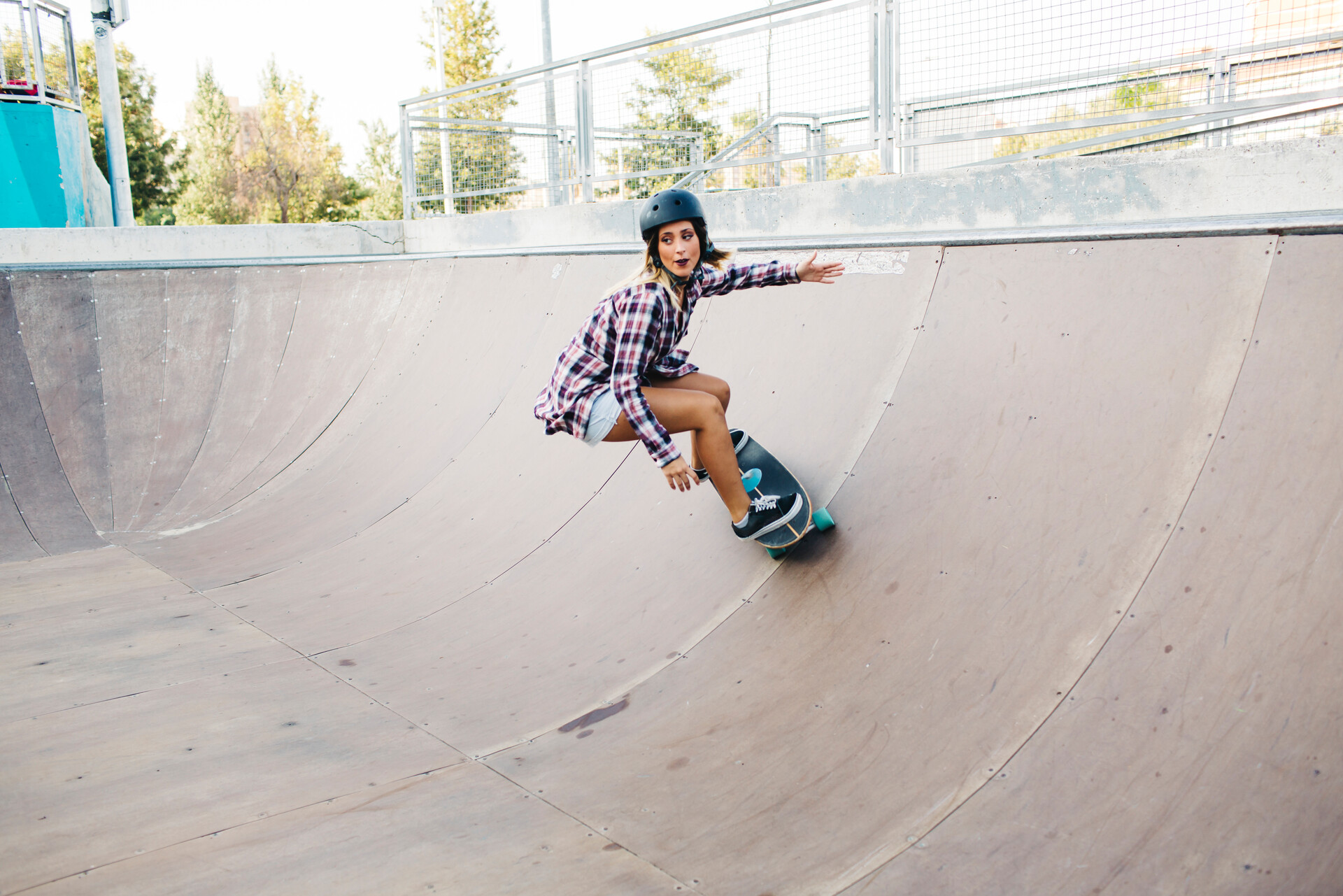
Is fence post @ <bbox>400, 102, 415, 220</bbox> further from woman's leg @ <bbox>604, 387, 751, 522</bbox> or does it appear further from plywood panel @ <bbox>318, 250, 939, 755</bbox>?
woman's leg @ <bbox>604, 387, 751, 522</bbox>

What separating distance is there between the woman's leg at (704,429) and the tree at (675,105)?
523 centimetres

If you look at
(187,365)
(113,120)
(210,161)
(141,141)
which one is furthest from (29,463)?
(210,161)

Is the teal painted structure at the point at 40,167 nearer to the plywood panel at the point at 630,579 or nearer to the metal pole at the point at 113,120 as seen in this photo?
the metal pole at the point at 113,120

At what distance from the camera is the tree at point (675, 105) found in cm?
823

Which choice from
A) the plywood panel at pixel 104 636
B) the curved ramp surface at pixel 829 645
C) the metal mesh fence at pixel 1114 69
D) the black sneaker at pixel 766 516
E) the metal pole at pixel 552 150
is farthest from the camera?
the metal pole at pixel 552 150

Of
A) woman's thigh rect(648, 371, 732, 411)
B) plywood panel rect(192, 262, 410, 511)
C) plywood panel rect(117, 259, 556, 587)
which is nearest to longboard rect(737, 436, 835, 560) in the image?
woman's thigh rect(648, 371, 732, 411)

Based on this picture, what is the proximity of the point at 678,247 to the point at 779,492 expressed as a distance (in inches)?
44.7

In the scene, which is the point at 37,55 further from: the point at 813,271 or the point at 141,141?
the point at 141,141

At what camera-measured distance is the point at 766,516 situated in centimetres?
371

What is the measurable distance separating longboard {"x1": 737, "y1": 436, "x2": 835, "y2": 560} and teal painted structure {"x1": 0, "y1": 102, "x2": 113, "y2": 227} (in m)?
11.7

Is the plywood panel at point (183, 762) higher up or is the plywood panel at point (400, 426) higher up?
the plywood panel at point (400, 426)

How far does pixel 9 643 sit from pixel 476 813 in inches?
121

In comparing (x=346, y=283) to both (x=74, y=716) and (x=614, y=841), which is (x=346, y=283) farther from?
(x=614, y=841)

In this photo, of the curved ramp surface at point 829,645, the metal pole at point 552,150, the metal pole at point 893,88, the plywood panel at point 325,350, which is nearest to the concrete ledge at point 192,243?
the plywood panel at point 325,350
